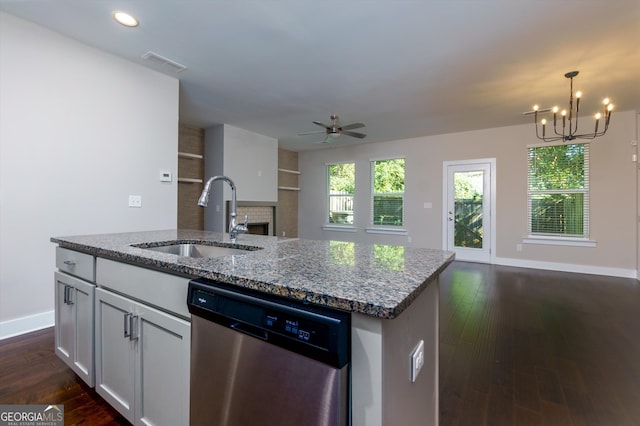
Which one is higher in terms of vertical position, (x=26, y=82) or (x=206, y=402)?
(x=26, y=82)

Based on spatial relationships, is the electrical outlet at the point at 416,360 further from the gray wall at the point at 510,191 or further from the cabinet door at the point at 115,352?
the gray wall at the point at 510,191

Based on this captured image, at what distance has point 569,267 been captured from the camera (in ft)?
16.4

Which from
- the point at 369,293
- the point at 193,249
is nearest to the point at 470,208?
the point at 193,249

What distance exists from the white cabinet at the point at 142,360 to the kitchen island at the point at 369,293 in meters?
0.10

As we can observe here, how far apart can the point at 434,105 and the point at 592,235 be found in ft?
11.1

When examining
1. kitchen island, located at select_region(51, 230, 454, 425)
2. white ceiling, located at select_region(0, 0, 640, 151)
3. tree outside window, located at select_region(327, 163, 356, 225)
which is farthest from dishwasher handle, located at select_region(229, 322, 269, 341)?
tree outside window, located at select_region(327, 163, 356, 225)

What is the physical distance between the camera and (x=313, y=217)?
7.82m

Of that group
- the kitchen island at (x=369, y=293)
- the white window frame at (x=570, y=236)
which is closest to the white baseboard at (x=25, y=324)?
the kitchen island at (x=369, y=293)

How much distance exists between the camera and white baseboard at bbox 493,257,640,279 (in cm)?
460

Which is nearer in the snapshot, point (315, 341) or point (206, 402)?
point (315, 341)

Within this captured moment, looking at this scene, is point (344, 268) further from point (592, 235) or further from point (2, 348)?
point (592, 235)

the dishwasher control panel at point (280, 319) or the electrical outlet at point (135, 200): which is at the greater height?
the electrical outlet at point (135, 200)

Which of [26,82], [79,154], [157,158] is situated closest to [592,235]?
[157,158]

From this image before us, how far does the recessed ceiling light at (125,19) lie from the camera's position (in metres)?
2.32
